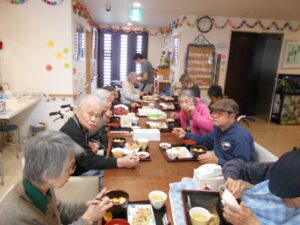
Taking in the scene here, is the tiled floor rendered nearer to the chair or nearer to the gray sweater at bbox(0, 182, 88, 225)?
the chair

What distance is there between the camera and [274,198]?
44.4 inches

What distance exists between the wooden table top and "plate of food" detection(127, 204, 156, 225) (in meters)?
0.08

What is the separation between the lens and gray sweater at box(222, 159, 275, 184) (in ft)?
4.95

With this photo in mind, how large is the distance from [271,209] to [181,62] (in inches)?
191

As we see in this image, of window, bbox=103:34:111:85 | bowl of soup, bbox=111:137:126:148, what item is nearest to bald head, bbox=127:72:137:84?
bowl of soup, bbox=111:137:126:148

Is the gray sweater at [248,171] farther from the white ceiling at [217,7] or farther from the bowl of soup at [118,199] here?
the white ceiling at [217,7]

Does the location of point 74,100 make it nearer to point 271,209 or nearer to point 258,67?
point 271,209

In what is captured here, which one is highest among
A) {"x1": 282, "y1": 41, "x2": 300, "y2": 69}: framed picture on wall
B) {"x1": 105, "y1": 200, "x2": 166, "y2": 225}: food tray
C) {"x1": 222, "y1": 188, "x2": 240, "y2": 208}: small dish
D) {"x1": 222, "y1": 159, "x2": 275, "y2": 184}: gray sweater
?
{"x1": 282, "y1": 41, "x2": 300, "y2": 69}: framed picture on wall

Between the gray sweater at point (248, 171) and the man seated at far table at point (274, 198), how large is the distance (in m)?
0.16

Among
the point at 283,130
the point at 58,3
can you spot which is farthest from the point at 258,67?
the point at 58,3

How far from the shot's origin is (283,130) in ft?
18.8

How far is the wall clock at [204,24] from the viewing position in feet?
17.8

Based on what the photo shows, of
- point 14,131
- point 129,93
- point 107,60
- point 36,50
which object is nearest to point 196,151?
point 129,93

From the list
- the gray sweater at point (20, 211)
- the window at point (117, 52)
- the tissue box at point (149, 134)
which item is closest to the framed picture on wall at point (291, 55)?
the window at point (117, 52)
